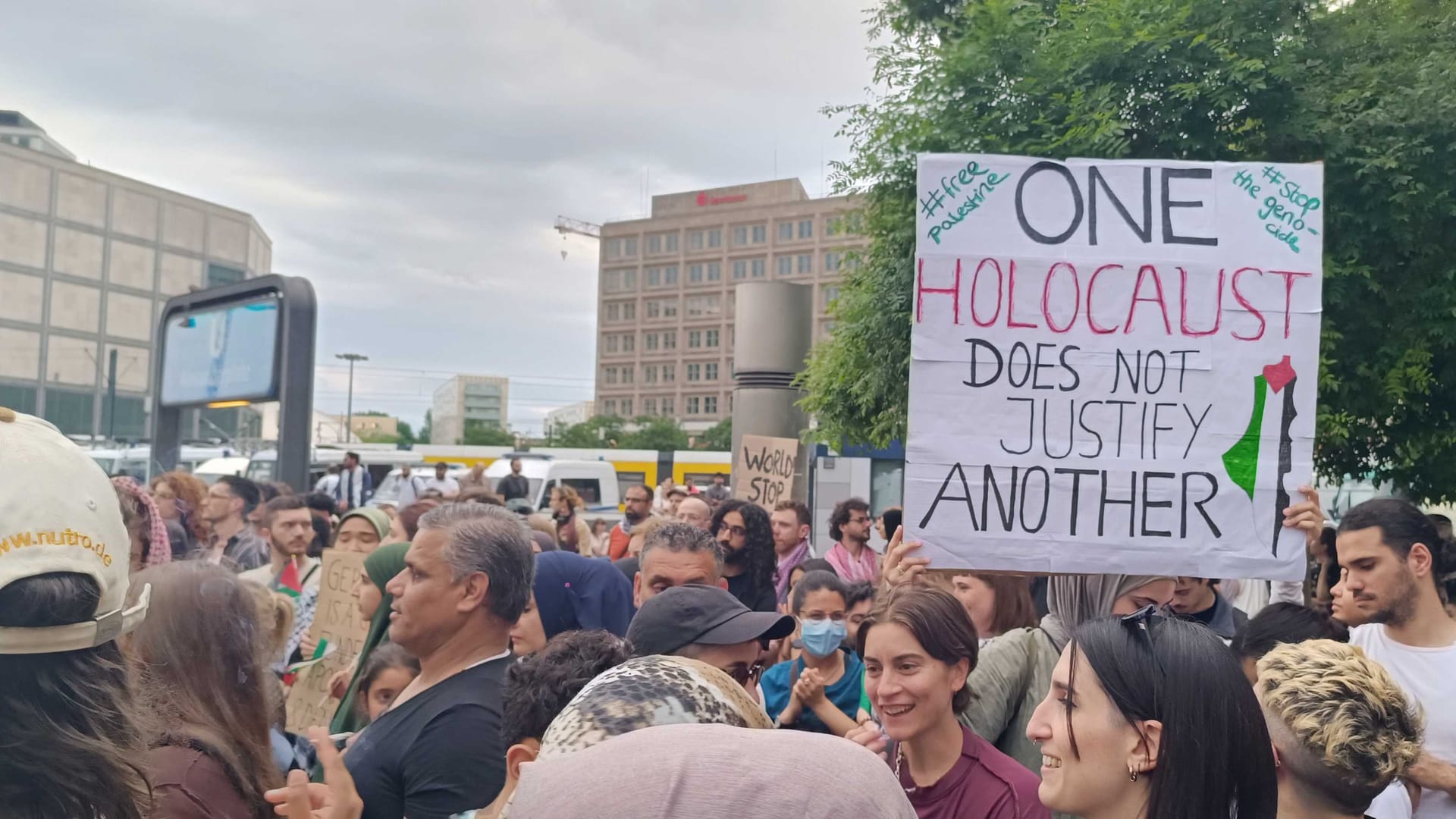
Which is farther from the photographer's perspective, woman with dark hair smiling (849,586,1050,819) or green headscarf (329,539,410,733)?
green headscarf (329,539,410,733)

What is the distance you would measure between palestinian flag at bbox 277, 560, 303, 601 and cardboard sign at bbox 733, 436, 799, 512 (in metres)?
5.10

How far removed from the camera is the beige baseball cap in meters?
1.45

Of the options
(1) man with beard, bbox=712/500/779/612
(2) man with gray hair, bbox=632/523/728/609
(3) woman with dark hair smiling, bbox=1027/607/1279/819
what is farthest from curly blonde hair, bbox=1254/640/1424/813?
(1) man with beard, bbox=712/500/779/612

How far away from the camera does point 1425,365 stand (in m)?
10.6

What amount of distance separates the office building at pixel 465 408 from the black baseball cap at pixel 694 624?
125708 mm

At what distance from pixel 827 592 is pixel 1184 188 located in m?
2.04

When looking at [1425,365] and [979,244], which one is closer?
[979,244]

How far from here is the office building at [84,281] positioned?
64.1 meters

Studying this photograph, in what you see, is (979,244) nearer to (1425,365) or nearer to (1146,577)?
(1146,577)

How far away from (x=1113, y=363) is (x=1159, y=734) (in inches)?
76.2

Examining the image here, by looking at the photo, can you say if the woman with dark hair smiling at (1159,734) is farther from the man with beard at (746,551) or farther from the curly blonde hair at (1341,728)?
the man with beard at (746,551)

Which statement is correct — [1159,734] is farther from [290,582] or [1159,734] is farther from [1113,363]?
[290,582]

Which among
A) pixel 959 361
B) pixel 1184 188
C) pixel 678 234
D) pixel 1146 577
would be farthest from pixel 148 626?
pixel 678 234

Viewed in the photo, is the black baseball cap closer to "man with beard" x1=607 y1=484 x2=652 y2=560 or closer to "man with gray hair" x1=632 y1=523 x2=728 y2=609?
"man with gray hair" x1=632 y1=523 x2=728 y2=609
